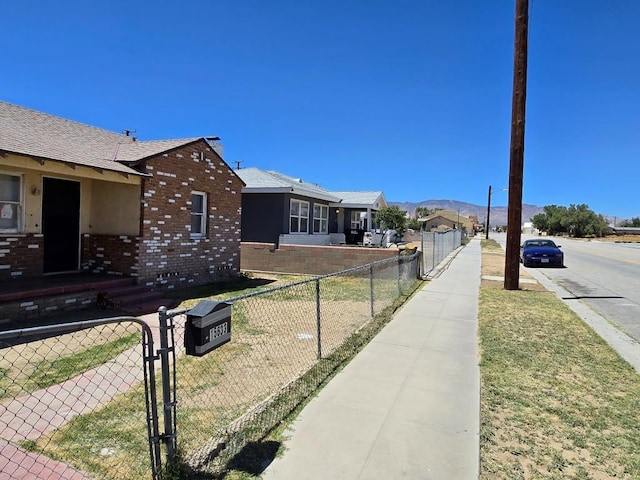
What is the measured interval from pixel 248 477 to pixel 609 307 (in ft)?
35.3

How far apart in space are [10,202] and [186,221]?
4053mm

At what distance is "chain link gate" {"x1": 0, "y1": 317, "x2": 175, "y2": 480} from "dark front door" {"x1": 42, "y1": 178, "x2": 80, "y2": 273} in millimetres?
3720

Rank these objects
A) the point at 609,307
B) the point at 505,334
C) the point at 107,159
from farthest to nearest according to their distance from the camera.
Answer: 1. the point at 609,307
2. the point at 107,159
3. the point at 505,334

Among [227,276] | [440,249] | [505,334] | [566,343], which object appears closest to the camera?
[566,343]

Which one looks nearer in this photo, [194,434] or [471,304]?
[194,434]

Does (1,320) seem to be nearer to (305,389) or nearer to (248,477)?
(305,389)

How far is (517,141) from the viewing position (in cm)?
1230

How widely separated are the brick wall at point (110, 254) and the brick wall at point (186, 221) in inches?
8.6

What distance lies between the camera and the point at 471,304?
10242 millimetres

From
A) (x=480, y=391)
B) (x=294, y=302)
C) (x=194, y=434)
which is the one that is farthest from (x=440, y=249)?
(x=194, y=434)

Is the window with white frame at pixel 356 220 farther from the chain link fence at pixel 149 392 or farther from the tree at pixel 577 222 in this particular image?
the tree at pixel 577 222

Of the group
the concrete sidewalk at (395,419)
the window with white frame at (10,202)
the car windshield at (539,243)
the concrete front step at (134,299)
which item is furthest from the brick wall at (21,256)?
the car windshield at (539,243)

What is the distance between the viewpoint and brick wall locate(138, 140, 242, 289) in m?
10.3

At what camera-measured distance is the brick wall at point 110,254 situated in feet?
32.8
